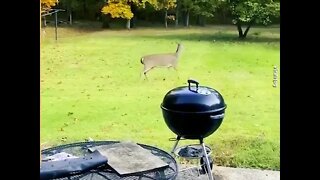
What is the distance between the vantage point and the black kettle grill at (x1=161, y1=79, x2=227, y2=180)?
252cm

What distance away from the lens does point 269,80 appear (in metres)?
4.32

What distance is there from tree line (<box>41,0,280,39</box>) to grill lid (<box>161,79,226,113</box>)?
197 centimetres

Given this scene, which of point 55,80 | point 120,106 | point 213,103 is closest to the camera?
point 213,103

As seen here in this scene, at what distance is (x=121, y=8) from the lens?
15.1ft

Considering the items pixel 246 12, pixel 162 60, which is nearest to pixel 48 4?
pixel 162 60

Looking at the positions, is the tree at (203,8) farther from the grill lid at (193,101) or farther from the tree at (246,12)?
the grill lid at (193,101)

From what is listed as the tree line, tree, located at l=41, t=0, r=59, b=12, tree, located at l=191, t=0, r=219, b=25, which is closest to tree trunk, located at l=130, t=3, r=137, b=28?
the tree line

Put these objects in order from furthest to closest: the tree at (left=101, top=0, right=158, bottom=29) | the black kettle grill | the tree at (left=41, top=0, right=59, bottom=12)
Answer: the tree at (left=101, top=0, right=158, bottom=29) < the tree at (left=41, top=0, right=59, bottom=12) < the black kettle grill

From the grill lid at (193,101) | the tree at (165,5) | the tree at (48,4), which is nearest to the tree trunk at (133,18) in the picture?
the tree at (165,5)

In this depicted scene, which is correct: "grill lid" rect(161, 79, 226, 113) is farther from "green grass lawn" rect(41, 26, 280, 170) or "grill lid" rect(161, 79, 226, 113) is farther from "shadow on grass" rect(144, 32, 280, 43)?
"shadow on grass" rect(144, 32, 280, 43)

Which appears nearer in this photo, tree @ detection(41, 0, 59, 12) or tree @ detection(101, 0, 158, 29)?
tree @ detection(41, 0, 59, 12)
